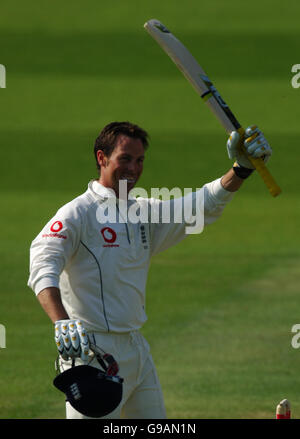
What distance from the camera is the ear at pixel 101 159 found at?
4633 millimetres

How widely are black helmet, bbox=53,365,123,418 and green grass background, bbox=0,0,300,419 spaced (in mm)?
2700

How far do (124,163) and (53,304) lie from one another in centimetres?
83

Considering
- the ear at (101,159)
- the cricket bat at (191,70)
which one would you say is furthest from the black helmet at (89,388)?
the cricket bat at (191,70)

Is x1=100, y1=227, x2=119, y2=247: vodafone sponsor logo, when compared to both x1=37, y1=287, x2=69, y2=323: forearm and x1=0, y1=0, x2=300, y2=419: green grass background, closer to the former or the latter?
x1=37, y1=287, x2=69, y2=323: forearm

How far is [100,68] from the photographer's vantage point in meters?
16.2

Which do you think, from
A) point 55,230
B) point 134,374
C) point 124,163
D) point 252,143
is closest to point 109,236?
point 55,230

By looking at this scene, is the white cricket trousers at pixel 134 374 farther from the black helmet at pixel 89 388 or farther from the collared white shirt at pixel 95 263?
the black helmet at pixel 89 388

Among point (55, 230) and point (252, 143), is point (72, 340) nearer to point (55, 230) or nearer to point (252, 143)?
point (55, 230)

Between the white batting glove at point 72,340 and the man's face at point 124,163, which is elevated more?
the man's face at point 124,163

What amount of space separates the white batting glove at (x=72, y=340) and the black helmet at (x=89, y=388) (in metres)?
0.19

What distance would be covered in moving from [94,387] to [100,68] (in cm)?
1256

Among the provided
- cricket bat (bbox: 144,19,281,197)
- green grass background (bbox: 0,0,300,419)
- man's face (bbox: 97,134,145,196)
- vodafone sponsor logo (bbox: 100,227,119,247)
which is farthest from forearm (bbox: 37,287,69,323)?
green grass background (bbox: 0,0,300,419)

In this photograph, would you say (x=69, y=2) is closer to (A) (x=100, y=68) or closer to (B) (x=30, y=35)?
(B) (x=30, y=35)
